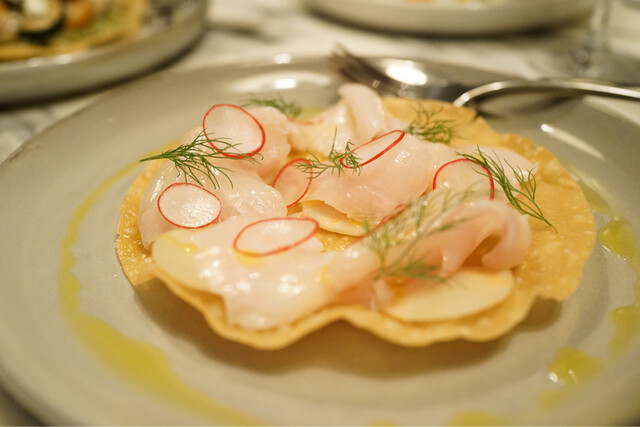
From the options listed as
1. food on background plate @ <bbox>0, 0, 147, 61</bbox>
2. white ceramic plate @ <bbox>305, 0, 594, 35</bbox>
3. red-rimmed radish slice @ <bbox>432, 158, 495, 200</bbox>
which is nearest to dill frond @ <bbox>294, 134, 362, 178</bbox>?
red-rimmed radish slice @ <bbox>432, 158, 495, 200</bbox>

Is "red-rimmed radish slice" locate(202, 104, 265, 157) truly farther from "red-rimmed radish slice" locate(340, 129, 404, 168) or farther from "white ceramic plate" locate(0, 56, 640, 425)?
→ "white ceramic plate" locate(0, 56, 640, 425)

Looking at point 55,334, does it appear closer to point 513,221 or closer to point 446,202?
point 446,202

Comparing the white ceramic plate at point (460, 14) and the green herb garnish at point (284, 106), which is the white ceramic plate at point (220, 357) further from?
the white ceramic plate at point (460, 14)

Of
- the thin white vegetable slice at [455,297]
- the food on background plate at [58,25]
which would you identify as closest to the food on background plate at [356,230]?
the thin white vegetable slice at [455,297]

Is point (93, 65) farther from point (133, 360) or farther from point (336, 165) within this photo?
point (133, 360)

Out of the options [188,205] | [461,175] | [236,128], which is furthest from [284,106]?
[461,175]

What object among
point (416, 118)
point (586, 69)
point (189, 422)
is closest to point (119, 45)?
point (416, 118)
